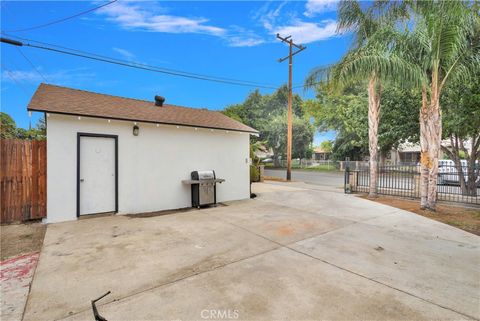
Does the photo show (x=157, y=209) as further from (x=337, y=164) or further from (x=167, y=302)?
(x=337, y=164)

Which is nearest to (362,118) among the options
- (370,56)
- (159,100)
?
(370,56)

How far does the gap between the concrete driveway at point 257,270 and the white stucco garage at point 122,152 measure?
0.85 m

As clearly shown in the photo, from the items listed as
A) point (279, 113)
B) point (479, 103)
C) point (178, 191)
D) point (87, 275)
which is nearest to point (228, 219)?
point (178, 191)

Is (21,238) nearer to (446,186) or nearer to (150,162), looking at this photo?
(150,162)

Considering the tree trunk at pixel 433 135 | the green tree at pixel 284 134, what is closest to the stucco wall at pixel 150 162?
the tree trunk at pixel 433 135

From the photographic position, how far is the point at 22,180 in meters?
5.80

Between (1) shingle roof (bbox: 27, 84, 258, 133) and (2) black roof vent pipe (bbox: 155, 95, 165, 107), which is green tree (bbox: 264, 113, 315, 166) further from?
(2) black roof vent pipe (bbox: 155, 95, 165, 107)

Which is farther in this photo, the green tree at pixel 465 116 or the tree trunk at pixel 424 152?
the green tree at pixel 465 116

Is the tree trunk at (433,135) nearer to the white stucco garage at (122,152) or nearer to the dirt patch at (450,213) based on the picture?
the dirt patch at (450,213)

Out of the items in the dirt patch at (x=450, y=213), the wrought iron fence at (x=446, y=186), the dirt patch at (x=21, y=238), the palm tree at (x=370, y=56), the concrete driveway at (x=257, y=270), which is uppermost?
the palm tree at (x=370, y=56)

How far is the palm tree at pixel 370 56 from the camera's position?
7047 mm

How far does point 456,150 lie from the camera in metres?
11.4

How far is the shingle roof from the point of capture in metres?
6.14

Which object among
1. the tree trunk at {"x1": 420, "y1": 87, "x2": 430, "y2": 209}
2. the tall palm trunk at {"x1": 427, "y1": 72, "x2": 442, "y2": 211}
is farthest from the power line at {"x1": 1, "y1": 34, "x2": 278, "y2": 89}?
the tall palm trunk at {"x1": 427, "y1": 72, "x2": 442, "y2": 211}
